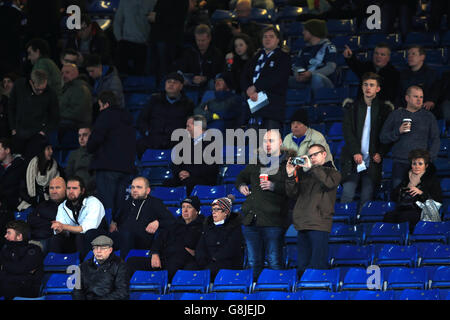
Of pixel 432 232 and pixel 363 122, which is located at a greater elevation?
pixel 363 122

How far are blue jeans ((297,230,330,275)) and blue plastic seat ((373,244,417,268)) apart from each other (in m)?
0.50

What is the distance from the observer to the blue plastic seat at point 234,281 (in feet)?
29.6

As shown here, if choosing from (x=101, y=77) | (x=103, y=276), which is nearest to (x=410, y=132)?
(x=103, y=276)

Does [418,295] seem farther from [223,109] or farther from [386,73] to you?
[223,109]

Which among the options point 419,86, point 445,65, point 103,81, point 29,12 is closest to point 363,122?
point 419,86

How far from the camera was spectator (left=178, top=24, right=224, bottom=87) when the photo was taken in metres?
12.8

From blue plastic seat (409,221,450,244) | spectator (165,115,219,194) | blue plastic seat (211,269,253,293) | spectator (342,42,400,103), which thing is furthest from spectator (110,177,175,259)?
spectator (342,42,400,103)

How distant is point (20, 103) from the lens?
12.0m

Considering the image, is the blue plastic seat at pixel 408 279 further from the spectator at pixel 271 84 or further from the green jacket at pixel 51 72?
the green jacket at pixel 51 72

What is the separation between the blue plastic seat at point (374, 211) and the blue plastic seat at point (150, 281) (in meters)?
1.97

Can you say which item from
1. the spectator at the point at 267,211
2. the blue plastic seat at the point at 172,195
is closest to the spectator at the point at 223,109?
the blue plastic seat at the point at 172,195

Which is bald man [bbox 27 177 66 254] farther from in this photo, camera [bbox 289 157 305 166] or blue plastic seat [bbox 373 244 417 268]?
blue plastic seat [bbox 373 244 417 268]

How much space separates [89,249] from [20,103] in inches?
94.2

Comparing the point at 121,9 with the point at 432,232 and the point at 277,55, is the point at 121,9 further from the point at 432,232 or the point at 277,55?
the point at 432,232
